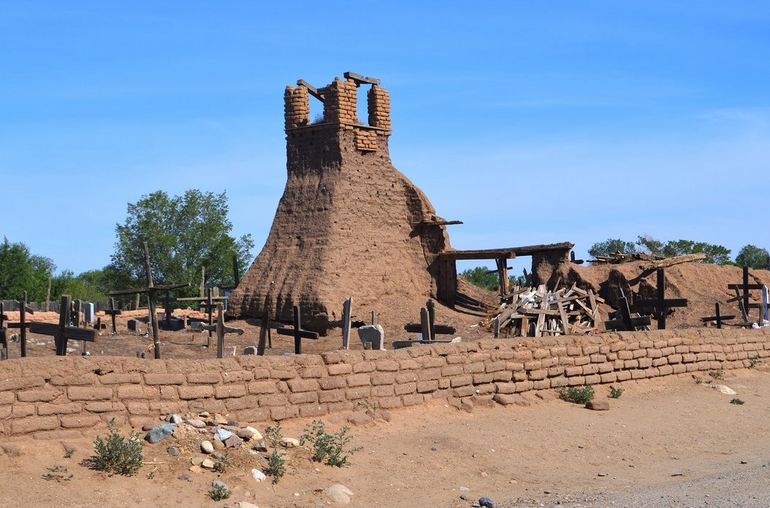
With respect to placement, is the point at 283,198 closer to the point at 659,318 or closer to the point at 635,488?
the point at 659,318

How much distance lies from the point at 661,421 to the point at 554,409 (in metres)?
1.49

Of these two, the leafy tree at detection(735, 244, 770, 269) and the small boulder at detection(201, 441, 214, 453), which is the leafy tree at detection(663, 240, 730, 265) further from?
the small boulder at detection(201, 441, 214, 453)

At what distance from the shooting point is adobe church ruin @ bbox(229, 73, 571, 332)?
28.7m

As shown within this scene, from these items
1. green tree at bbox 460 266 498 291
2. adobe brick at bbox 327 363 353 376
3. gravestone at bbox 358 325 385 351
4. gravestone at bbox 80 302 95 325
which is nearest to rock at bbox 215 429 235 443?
adobe brick at bbox 327 363 353 376

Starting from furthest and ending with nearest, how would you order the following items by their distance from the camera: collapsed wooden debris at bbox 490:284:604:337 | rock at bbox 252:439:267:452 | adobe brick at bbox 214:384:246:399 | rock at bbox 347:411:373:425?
1. collapsed wooden debris at bbox 490:284:604:337
2. rock at bbox 347:411:373:425
3. adobe brick at bbox 214:384:246:399
4. rock at bbox 252:439:267:452

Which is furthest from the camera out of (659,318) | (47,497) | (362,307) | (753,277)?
(753,277)

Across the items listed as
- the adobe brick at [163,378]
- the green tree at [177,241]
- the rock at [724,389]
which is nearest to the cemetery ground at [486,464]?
the adobe brick at [163,378]

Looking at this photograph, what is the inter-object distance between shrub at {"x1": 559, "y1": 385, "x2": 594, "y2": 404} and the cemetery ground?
17 cm

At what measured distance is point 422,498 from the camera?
9.55 meters

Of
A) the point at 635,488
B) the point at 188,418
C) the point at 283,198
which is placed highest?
the point at 283,198

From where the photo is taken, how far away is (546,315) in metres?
19.0

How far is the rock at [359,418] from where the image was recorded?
11.4 m

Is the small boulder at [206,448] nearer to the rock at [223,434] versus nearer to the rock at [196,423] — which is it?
the rock at [223,434]

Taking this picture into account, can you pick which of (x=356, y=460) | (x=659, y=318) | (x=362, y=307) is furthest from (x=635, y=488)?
(x=362, y=307)
